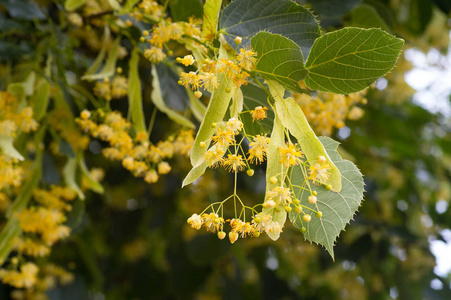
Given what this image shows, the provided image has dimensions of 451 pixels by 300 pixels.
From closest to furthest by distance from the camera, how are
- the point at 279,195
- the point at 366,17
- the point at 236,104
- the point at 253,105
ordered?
the point at 279,195 → the point at 236,104 → the point at 253,105 → the point at 366,17

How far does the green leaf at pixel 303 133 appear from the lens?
0.68m

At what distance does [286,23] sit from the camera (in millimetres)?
855

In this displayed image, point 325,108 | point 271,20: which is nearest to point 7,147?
point 271,20

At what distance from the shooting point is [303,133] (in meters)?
0.70

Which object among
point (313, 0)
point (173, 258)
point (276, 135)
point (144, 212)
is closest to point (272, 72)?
point (276, 135)

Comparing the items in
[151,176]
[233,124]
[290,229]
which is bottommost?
[290,229]

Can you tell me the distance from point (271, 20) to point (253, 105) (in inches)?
7.2

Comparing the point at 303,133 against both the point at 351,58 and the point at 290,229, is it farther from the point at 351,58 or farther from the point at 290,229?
the point at 290,229

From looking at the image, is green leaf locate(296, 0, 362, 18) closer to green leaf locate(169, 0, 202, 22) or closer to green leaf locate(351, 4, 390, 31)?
green leaf locate(351, 4, 390, 31)

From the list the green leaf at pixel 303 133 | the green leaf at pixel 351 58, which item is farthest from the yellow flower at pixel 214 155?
the green leaf at pixel 351 58

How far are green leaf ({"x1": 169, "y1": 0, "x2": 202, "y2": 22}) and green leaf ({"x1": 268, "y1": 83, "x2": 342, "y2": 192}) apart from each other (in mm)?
512

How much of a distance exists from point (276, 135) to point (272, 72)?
0.38ft

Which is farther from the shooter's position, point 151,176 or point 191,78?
point 151,176

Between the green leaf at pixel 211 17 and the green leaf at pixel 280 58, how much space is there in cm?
14
